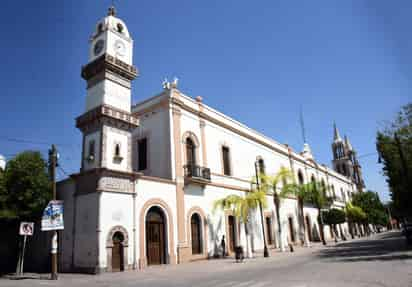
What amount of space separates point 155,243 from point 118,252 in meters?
2.57

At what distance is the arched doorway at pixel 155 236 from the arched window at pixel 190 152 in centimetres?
439

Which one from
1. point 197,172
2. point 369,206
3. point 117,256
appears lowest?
point 117,256

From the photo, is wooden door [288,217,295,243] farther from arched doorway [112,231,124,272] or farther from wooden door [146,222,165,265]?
arched doorway [112,231,124,272]

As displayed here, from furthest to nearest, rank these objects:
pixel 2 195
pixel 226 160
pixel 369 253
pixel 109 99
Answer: pixel 226 160 < pixel 369 253 < pixel 109 99 < pixel 2 195

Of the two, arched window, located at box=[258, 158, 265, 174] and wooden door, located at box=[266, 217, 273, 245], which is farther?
Answer: arched window, located at box=[258, 158, 265, 174]

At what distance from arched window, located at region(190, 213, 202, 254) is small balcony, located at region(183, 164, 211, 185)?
85.7 inches

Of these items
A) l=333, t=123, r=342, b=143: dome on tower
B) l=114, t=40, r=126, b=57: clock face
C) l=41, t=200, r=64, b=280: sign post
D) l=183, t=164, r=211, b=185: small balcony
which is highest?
l=333, t=123, r=342, b=143: dome on tower

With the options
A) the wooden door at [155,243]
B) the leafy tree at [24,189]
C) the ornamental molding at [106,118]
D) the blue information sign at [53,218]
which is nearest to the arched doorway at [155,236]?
the wooden door at [155,243]

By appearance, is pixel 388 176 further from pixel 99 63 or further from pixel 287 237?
pixel 99 63

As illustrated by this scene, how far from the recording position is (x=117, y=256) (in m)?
14.5

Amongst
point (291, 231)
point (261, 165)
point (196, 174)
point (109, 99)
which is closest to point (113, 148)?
point (109, 99)

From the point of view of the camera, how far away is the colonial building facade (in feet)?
48.4

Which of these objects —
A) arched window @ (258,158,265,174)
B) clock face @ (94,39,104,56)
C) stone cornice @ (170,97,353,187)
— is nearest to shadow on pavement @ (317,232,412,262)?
arched window @ (258,158,265,174)

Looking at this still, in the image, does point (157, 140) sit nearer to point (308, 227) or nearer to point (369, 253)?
point (369, 253)
